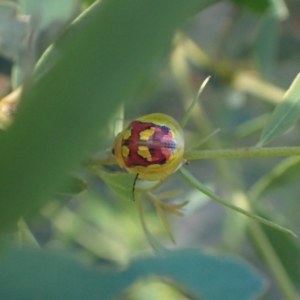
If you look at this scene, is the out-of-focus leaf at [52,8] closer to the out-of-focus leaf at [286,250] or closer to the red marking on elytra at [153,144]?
the red marking on elytra at [153,144]

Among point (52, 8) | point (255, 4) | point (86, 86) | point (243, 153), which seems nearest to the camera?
point (86, 86)

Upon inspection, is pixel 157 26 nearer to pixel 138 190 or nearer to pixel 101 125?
pixel 101 125

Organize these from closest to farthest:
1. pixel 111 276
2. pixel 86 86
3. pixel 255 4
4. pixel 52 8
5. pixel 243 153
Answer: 1. pixel 86 86
2. pixel 111 276
3. pixel 243 153
4. pixel 52 8
5. pixel 255 4

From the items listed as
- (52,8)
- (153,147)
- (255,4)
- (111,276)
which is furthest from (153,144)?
(255,4)

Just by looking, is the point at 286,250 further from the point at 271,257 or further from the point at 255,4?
the point at 255,4

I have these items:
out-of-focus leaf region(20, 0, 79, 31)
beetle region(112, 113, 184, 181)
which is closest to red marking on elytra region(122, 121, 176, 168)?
beetle region(112, 113, 184, 181)

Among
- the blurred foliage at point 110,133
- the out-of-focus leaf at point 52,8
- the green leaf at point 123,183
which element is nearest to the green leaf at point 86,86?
the blurred foliage at point 110,133

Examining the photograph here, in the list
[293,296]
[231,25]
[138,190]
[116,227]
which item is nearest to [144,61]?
[138,190]
